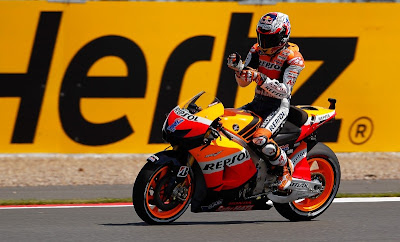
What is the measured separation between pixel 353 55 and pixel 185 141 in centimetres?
598

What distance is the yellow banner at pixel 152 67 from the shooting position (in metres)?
12.1

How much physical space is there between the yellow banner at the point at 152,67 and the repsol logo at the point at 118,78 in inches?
0.5

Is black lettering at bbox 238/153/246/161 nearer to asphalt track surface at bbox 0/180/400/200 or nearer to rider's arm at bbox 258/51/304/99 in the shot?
rider's arm at bbox 258/51/304/99

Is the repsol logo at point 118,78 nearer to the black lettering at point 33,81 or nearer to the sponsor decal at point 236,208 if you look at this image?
the black lettering at point 33,81

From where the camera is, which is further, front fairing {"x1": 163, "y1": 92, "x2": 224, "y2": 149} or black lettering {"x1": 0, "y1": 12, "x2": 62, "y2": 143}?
black lettering {"x1": 0, "y1": 12, "x2": 62, "y2": 143}

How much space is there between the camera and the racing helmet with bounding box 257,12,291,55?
7.74 m

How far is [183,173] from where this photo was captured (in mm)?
7371

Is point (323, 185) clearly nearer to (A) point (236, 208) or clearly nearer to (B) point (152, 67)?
(A) point (236, 208)

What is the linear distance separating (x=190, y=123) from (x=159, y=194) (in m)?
0.64

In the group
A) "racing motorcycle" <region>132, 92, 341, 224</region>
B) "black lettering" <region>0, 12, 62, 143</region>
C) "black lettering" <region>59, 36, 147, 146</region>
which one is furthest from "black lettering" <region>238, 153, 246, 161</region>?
"black lettering" <region>0, 12, 62, 143</region>

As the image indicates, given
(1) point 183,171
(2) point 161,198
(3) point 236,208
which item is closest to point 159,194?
(2) point 161,198

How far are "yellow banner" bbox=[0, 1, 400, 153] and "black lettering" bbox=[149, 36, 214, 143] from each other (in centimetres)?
1

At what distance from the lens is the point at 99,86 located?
1229cm

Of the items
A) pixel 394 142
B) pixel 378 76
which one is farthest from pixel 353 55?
pixel 394 142
